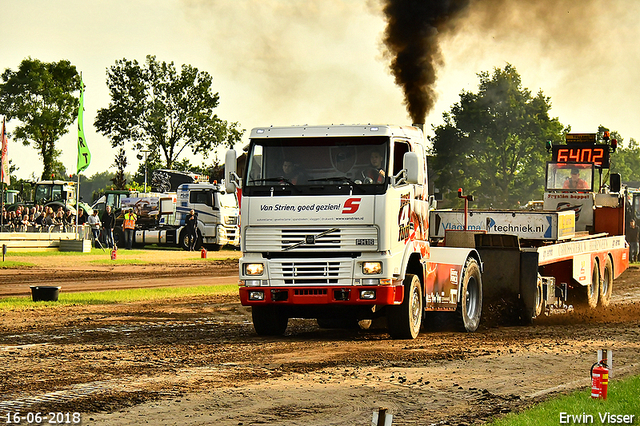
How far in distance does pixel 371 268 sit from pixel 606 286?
30.6ft

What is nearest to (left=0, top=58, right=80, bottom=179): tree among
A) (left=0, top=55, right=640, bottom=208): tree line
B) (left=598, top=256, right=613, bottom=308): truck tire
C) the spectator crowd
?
(left=0, top=55, right=640, bottom=208): tree line

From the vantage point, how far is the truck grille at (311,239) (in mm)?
12047

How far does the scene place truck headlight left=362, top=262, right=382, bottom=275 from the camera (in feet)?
39.7

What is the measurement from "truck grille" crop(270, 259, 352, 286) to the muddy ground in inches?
36.7

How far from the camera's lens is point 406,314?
12859 millimetres

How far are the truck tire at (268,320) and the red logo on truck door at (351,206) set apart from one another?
2.25 metres

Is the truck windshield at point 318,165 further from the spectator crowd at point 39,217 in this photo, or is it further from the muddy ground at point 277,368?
the spectator crowd at point 39,217

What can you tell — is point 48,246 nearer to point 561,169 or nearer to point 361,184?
point 561,169

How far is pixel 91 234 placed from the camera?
41.7 meters

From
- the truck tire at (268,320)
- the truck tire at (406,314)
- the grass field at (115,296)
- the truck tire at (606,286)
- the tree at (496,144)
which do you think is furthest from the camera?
the tree at (496,144)

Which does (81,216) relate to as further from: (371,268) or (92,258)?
(371,268)

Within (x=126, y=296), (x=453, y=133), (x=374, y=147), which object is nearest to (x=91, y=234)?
(x=126, y=296)

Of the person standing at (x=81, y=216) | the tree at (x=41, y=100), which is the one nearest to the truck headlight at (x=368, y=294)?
the person standing at (x=81, y=216)

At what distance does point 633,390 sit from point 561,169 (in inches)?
658
